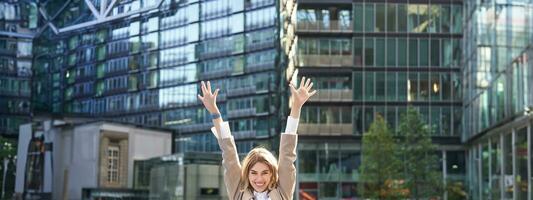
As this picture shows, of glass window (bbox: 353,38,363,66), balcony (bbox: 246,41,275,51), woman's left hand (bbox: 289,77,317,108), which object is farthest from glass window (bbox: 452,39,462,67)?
woman's left hand (bbox: 289,77,317,108)

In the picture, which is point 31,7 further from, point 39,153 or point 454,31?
point 454,31

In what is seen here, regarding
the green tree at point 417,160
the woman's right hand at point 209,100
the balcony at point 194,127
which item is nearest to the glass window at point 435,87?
the green tree at point 417,160

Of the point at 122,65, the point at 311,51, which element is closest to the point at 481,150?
the point at 311,51

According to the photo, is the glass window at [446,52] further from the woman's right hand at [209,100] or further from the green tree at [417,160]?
the woman's right hand at [209,100]

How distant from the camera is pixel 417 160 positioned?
147 feet

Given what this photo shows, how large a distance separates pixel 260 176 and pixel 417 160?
1629 inches

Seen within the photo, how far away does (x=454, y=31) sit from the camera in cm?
5859

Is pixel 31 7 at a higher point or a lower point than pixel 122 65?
higher

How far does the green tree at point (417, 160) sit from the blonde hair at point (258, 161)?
134 ft

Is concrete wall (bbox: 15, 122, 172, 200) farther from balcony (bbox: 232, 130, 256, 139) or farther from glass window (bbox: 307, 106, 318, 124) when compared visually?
glass window (bbox: 307, 106, 318, 124)

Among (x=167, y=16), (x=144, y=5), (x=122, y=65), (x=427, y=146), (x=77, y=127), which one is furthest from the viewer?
(x=77, y=127)

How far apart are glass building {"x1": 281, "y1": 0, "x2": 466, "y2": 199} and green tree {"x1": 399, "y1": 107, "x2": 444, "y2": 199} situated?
1278cm

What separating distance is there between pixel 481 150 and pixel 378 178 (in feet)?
29.6

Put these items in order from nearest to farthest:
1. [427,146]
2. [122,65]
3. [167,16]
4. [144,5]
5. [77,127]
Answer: [144,5]
[167,16]
[427,146]
[122,65]
[77,127]
